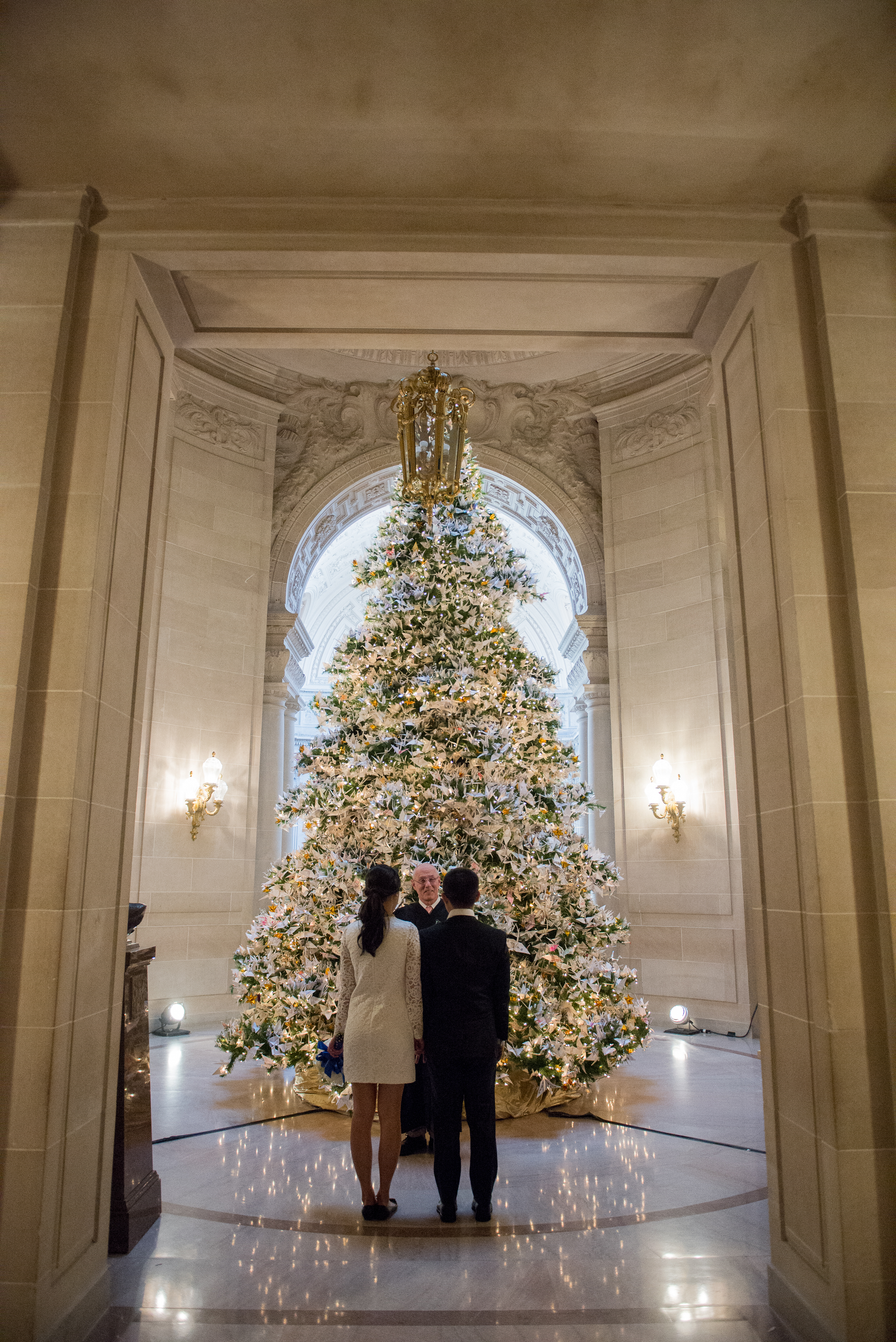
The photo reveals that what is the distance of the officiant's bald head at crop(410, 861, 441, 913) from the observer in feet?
15.1

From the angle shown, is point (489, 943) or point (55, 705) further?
point (489, 943)

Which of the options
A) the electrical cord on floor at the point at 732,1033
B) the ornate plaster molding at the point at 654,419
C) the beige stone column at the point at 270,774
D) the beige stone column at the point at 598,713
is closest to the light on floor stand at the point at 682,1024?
the electrical cord on floor at the point at 732,1033

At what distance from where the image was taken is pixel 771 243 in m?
3.21

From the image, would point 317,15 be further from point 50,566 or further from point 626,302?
point 50,566

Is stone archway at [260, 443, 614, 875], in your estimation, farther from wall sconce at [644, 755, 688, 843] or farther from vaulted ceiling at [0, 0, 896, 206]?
vaulted ceiling at [0, 0, 896, 206]

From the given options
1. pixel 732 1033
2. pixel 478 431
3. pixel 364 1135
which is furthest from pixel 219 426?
pixel 732 1033

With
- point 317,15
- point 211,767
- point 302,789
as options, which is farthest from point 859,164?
point 211,767

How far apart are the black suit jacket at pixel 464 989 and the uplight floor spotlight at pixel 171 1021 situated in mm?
5410

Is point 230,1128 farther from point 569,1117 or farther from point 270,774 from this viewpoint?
point 270,774

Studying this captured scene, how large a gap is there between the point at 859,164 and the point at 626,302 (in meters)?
0.91

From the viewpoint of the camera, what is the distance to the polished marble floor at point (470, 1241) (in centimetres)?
269

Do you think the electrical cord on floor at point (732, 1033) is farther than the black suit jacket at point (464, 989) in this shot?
Yes

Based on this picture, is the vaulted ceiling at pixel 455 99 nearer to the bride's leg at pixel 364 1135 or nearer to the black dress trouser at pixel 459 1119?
the black dress trouser at pixel 459 1119

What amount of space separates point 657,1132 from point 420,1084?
1.40 meters
